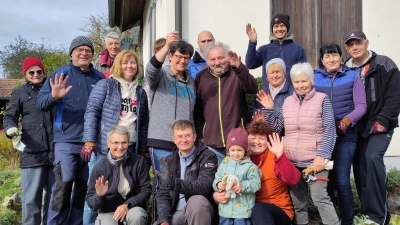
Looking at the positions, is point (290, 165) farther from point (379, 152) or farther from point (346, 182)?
point (379, 152)

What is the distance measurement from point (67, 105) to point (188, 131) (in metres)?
1.45

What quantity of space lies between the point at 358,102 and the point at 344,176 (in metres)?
0.76

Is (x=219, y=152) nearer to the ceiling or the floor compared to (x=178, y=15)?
nearer to the floor

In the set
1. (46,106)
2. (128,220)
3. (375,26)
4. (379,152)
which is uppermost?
(375,26)

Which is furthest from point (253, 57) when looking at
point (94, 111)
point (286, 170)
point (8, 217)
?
point (8, 217)

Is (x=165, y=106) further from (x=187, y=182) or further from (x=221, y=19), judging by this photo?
(x=221, y=19)

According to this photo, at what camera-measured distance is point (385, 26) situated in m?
7.74

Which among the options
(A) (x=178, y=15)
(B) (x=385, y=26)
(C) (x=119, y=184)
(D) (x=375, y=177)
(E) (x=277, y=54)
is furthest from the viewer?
(B) (x=385, y=26)

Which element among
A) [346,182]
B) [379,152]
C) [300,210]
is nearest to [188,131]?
[300,210]

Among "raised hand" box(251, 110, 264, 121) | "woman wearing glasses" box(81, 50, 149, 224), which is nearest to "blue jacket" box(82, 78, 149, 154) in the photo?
"woman wearing glasses" box(81, 50, 149, 224)

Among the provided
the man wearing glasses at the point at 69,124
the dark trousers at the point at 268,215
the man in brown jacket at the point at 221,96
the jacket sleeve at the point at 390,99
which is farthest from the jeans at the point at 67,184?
the jacket sleeve at the point at 390,99

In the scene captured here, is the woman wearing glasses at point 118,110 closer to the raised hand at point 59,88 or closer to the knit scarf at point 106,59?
the raised hand at point 59,88

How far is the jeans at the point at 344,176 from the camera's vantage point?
4.56m

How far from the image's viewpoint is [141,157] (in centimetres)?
458
